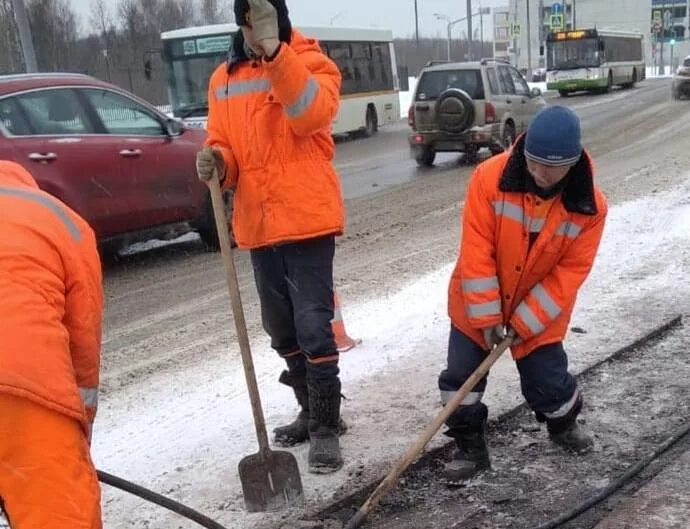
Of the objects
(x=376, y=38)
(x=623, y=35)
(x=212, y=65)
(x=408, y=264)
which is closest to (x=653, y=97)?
(x=623, y=35)

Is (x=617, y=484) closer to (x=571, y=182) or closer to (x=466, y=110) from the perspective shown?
(x=571, y=182)

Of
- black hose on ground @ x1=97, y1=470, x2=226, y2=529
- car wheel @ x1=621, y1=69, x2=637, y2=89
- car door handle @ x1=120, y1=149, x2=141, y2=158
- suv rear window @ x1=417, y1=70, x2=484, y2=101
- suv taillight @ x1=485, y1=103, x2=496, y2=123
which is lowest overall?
car wheel @ x1=621, y1=69, x2=637, y2=89

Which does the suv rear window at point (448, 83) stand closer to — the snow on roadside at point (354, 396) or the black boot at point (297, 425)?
the snow on roadside at point (354, 396)

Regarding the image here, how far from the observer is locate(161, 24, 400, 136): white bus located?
15.8m

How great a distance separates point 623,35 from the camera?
37.4 m

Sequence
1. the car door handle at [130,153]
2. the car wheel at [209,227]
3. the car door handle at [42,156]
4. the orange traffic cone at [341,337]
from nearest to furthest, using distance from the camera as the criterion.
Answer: the orange traffic cone at [341,337] < the car door handle at [42,156] < the car door handle at [130,153] < the car wheel at [209,227]

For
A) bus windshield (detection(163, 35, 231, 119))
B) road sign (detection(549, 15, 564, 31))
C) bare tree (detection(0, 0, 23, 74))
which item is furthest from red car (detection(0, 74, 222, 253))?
road sign (detection(549, 15, 564, 31))

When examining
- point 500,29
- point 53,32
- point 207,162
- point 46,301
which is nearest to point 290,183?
point 207,162

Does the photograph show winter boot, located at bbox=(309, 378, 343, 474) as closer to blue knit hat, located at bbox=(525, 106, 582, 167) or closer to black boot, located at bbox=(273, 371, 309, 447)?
black boot, located at bbox=(273, 371, 309, 447)

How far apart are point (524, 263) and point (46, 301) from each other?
2.27m

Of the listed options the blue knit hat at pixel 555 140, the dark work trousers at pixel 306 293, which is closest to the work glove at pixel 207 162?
the dark work trousers at pixel 306 293

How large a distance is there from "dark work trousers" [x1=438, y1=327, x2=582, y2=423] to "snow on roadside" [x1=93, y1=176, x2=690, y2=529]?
0.40 metres

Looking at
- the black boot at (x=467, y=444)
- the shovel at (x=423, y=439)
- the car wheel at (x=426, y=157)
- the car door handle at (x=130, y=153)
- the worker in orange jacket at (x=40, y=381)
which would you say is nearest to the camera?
the worker in orange jacket at (x=40, y=381)

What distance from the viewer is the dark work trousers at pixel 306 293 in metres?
3.39
